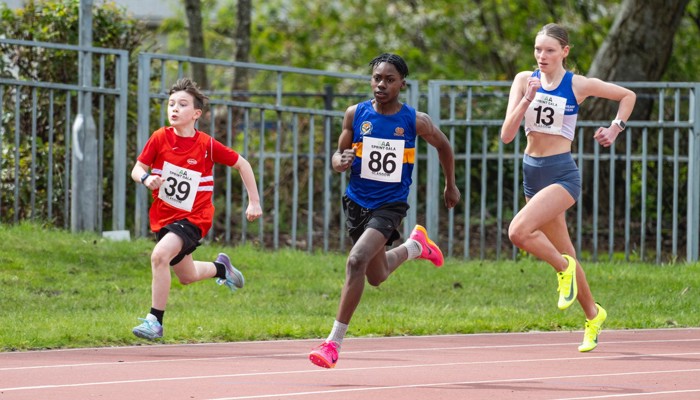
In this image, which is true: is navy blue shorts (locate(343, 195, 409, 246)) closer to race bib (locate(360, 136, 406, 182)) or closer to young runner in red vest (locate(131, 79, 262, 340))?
race bib (locate(360, 136, 406, 182))

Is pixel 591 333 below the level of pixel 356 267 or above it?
below

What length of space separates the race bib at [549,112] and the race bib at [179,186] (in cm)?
225

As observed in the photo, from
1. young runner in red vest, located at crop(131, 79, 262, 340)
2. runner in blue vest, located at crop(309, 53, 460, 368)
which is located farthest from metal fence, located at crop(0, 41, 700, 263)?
runner in blue vest, located at crop(309, 53, 460, 368)

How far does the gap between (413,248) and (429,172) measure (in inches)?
210

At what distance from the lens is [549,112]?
897 cm

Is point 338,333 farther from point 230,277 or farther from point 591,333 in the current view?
point 230,277

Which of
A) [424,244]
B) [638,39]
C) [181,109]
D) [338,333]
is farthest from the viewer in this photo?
[638,39]

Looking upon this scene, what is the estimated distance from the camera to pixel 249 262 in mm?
13453

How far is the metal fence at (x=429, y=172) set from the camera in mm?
14359

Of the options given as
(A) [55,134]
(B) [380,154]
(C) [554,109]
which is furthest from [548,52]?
(A) [55,134]

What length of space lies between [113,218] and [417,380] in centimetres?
716

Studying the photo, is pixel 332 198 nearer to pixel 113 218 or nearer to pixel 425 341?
pixel 113 218

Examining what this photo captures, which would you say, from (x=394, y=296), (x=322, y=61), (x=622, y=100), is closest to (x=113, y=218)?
(x=394, y=296)

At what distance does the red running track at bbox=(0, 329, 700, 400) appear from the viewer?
7199mm
